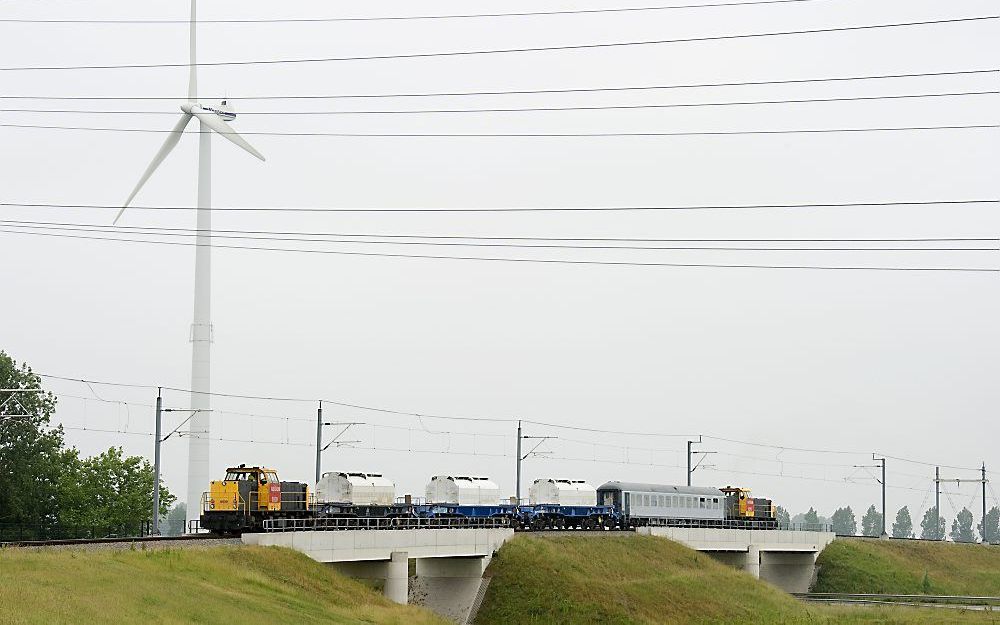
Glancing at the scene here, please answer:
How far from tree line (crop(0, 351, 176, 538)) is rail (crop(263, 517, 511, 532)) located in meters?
32.6

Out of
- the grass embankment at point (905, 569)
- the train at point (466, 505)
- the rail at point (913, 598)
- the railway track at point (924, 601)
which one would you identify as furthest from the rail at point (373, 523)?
the grass embankment at point (905, 569)

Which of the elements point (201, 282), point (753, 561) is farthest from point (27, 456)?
point (753, 561)

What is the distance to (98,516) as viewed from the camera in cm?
10144

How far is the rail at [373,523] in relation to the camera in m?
61.5

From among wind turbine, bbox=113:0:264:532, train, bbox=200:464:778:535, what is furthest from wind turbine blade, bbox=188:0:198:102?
train, bbox=200:464:778:535

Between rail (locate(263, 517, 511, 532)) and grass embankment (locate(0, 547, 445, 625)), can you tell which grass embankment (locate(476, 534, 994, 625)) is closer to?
rail (locate(263, 517, 511, 532))

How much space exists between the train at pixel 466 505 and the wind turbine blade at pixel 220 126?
31.2 meters

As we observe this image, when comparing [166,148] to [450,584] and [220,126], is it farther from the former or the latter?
[450,584]

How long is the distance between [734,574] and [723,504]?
1067 inches

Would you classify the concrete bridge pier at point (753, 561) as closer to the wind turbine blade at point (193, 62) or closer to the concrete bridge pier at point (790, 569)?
the concrete bridge pier at point (790, 569)

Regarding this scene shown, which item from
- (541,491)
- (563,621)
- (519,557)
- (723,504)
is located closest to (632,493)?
(541,491)

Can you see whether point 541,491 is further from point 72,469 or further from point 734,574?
point 72,469

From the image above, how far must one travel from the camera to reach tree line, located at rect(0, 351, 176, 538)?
3812 inches

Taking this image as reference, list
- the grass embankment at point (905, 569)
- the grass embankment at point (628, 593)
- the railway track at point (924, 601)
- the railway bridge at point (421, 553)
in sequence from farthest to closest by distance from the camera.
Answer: the grass embankment at point (905, 569) < the railway track at point (924, 601) < the grass embankment at point (628, 593) < the railway bridge at point (421, 553)
